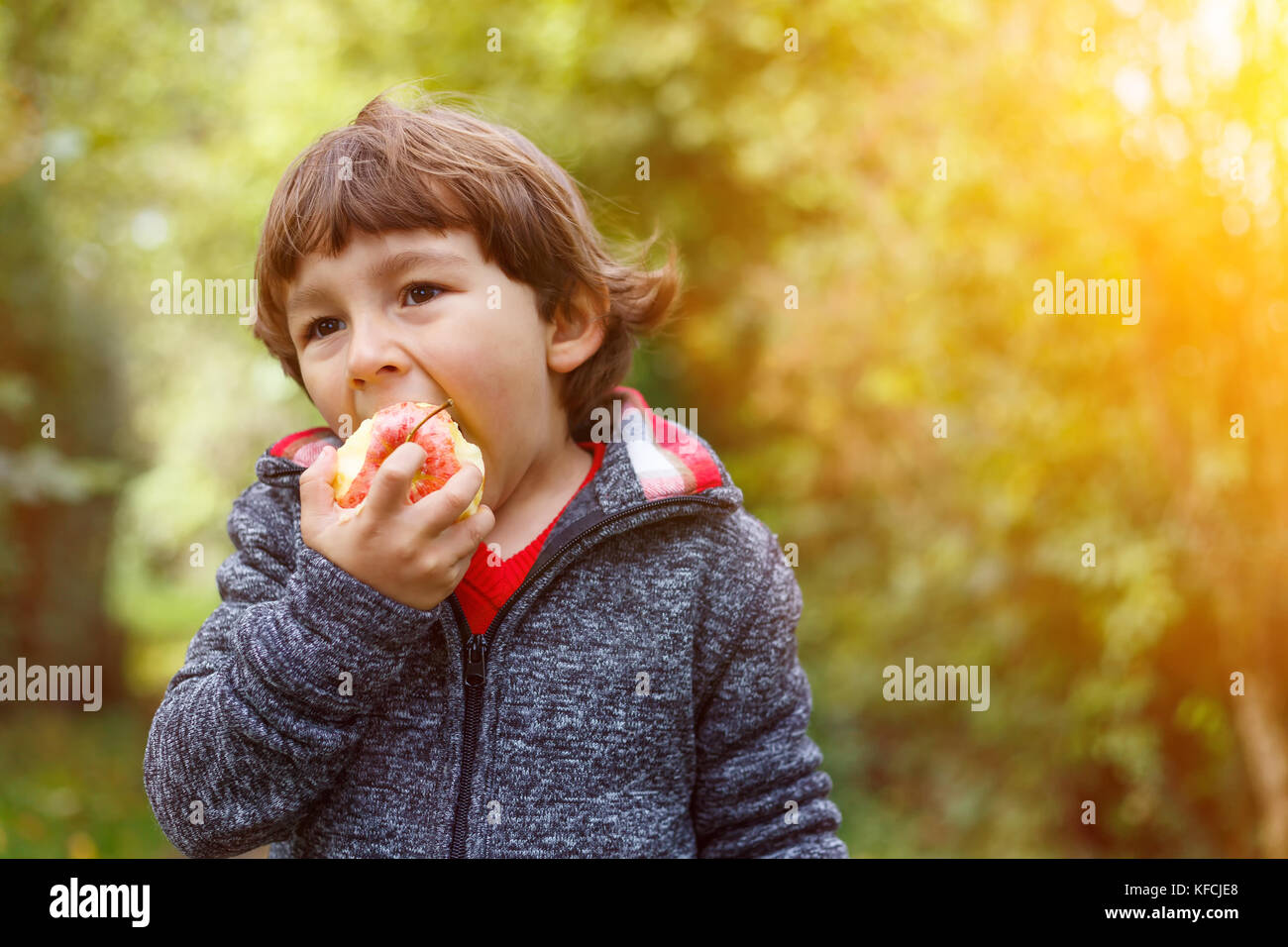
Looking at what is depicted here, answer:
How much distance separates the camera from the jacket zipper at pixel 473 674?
4.67 ft

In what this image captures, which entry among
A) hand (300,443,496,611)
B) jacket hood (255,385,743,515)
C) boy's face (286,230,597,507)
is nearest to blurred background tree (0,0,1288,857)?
jacket hood (255,385,743,515)

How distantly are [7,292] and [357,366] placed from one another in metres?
4.79

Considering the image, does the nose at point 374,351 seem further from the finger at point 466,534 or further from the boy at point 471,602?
the finger at point 466,534

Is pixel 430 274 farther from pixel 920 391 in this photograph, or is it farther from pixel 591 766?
pixel 920 391

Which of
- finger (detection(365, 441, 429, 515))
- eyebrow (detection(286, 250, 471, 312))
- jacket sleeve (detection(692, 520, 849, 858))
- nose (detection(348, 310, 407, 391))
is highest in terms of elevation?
eyebrow (detection(286, 250, 471, 312))

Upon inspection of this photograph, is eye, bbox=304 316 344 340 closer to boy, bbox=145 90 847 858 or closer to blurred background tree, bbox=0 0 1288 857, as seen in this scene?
boy, bbox=145 90 847 858

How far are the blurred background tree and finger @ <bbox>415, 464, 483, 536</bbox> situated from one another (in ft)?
4.43

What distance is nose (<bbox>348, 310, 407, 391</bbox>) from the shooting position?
1.40m

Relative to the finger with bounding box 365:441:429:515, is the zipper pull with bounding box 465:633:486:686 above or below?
below

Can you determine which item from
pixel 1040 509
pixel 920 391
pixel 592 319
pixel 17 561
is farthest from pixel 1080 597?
pixel 17 561

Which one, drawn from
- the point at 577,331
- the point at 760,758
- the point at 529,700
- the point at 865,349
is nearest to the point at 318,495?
the point at 529,700

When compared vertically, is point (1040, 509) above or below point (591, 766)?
above

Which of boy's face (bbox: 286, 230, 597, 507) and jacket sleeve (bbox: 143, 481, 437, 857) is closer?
jacket sleeve (bbox: 143, 481, 437, 857)
